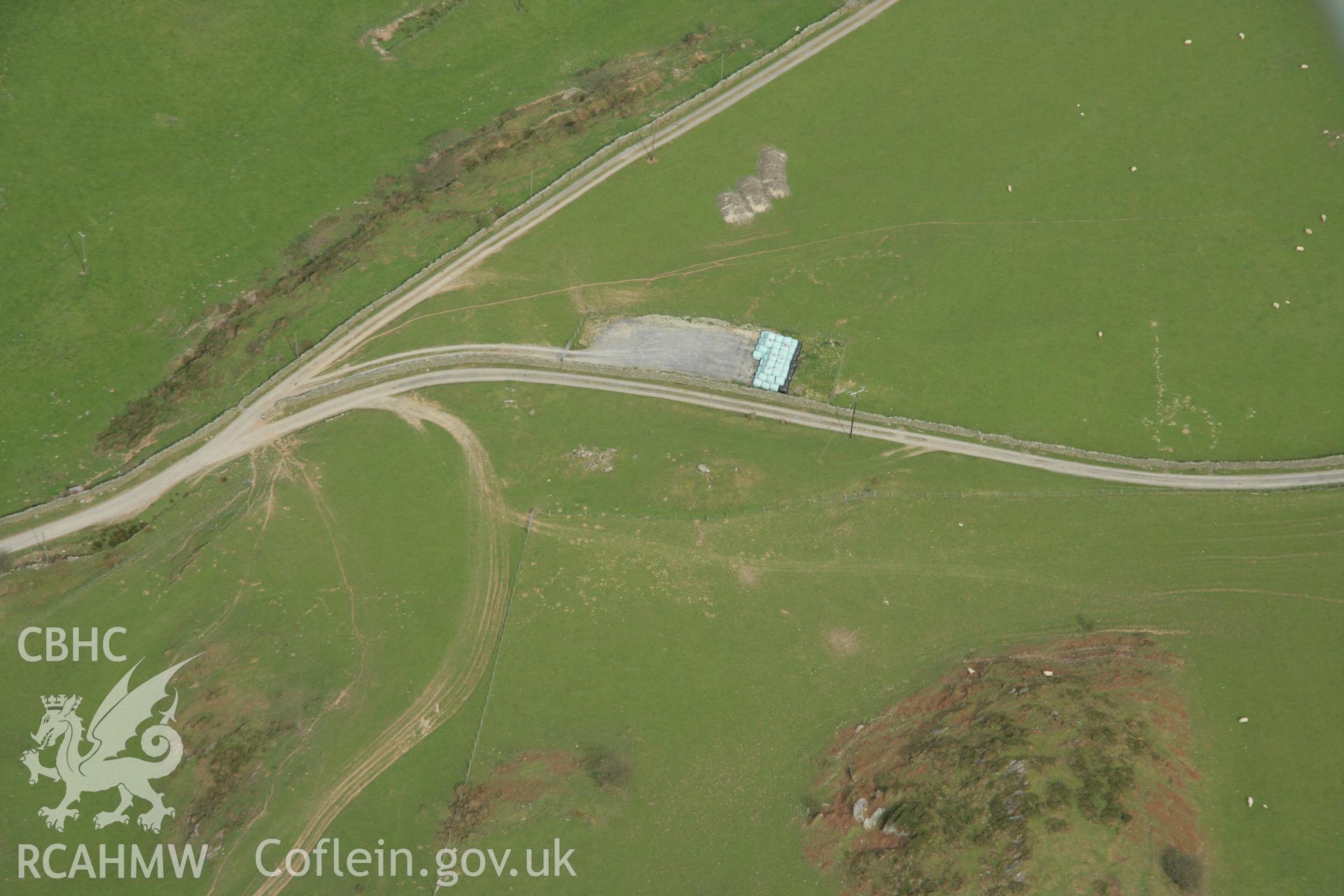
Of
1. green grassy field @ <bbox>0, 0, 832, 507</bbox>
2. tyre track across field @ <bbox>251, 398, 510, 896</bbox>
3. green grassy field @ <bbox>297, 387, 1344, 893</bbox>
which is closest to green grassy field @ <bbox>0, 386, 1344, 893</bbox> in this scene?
green grassy field @ <bbox>297, 387, 1344, 893</bbox>

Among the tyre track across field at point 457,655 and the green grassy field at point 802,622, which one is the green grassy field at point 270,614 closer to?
the tyre track across field at point 457,655

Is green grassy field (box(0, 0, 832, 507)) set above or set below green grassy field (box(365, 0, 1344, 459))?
above

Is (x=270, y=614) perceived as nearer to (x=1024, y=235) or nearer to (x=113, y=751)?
(x=113, y=751)

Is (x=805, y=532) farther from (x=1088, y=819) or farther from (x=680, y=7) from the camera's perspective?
(x=680, y=7)

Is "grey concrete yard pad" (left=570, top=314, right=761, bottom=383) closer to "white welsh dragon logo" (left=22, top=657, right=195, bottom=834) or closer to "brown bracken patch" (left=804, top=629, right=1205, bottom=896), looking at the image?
"brown bracken patch" (left=804, top=629, right=1205, bottom=896)

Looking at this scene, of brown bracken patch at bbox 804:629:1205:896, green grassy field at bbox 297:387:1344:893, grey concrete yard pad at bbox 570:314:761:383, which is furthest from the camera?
grey concrete yard pad at bbox 570:314:761:383

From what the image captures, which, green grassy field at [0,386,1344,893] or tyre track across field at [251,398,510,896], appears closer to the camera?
green grassy field at [0,386,1344,893]
